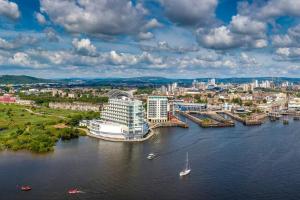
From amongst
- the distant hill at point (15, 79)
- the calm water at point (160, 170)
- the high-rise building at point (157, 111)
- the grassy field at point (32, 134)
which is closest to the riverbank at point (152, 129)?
the calm water at point (160, 170)

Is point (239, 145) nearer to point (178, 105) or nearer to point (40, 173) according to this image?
point (40, 173)

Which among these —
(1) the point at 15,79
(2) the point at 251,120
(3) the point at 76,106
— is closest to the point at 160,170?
(2) the point at 251,120

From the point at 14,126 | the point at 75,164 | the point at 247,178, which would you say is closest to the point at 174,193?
the point at 247,178

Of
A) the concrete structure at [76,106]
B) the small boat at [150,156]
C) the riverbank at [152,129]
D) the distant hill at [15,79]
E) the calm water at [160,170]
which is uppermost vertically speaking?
the distant hill at [15,79]

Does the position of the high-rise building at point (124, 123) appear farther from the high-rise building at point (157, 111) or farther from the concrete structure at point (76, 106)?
the concrete structure at point (76, 106)

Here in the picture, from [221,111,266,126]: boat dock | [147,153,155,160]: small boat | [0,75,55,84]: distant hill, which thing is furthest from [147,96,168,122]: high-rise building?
[0,75,55,84]: distant hill

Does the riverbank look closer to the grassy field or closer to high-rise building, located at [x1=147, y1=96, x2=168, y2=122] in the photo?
high-rise building, located at [x1=147, y1=96, x2=168, y2=122]
